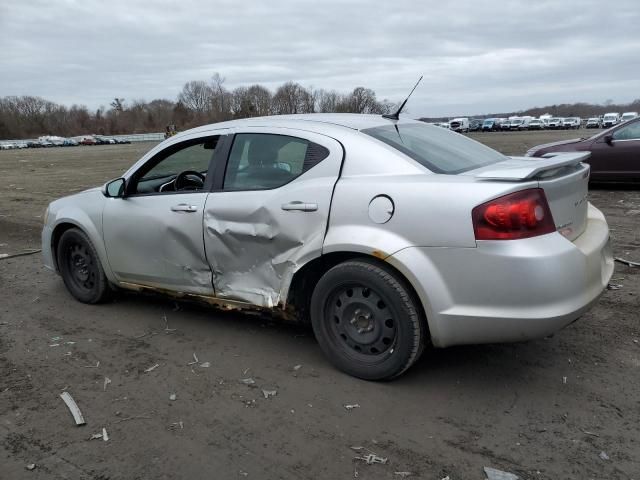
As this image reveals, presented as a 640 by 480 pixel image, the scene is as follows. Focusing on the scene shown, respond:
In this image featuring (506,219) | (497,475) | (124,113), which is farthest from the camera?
(124,113)

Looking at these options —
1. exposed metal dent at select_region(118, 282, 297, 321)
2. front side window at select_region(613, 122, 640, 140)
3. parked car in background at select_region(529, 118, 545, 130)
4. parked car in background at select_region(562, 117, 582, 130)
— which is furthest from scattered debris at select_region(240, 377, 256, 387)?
parked car in background at select_region(562, 117, 582, 130)

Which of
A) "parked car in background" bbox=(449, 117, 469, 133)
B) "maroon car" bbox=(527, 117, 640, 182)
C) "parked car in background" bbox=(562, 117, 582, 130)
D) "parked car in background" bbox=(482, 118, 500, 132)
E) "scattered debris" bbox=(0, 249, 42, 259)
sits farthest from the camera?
"parked car in background" bbox=(482, 118, 500, 132)

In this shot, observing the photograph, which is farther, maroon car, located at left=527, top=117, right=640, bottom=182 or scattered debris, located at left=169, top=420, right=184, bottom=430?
maroon car, located at left=527, top=117, right=640, bottom=182

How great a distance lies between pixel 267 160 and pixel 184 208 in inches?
30.3

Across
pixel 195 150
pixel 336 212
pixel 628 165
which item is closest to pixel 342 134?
pixel 336 212

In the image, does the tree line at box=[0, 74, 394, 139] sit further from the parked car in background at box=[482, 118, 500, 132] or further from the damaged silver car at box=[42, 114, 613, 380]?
the damaged silver car at box=[42, 114, 613, 380]

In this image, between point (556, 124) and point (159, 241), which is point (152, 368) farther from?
point (556, 124)

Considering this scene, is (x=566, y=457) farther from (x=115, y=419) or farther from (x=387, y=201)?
(x=115, y=419)

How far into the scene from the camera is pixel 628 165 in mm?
10367

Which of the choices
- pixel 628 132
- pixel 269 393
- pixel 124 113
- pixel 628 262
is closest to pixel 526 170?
pixel 269 393

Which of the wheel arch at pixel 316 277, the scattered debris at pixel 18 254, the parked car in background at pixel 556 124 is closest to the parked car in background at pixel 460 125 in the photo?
the parked car in background at pixel 556 124

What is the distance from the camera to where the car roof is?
3.88m

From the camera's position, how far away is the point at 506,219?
2.99m

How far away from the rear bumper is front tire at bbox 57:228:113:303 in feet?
10.1
